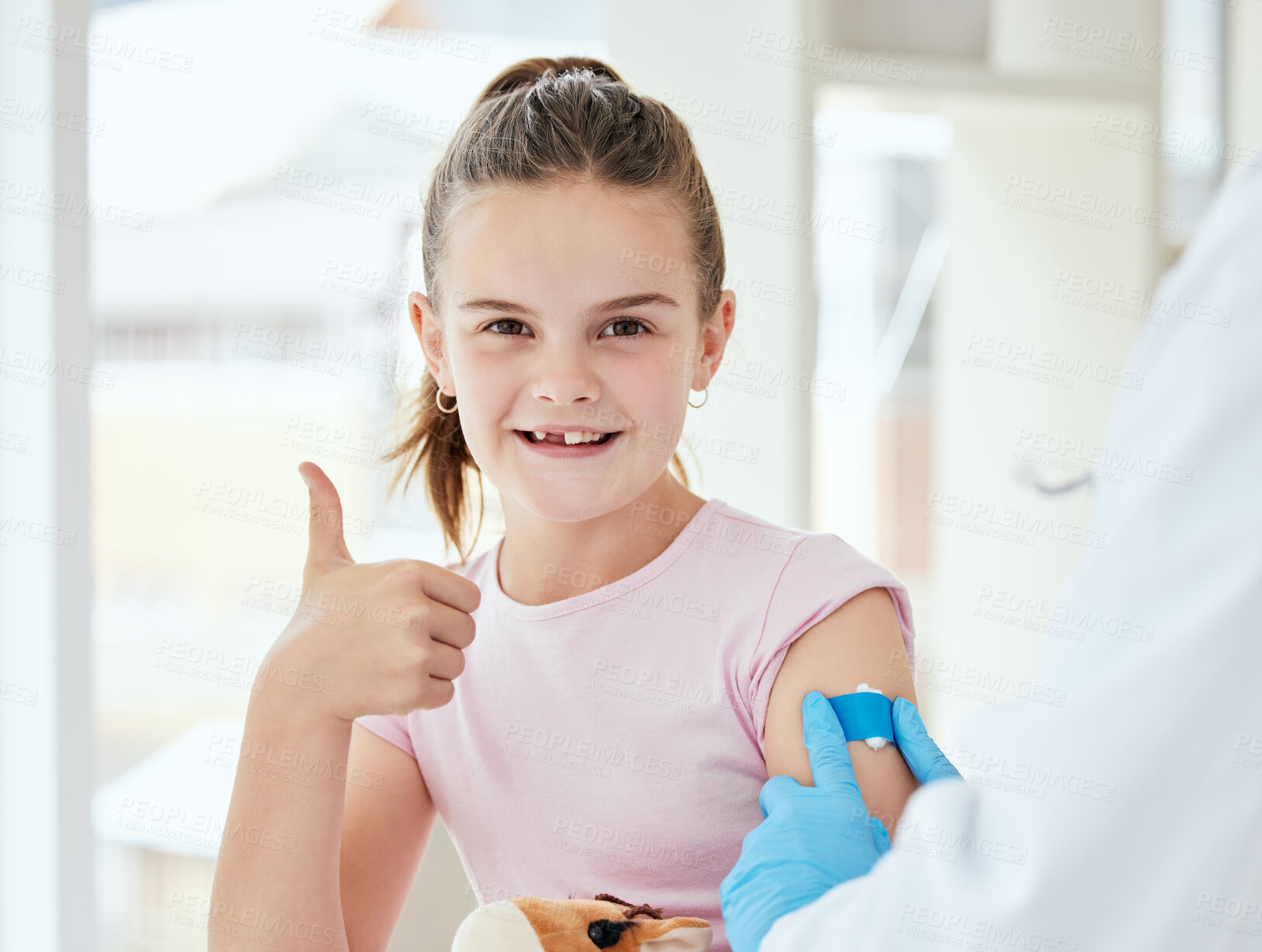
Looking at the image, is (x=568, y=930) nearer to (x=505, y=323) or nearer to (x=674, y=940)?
(x=674, y=940)

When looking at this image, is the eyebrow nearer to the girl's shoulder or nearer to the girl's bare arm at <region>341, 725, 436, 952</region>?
the girl's shoulder

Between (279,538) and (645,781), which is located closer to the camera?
(645,781)

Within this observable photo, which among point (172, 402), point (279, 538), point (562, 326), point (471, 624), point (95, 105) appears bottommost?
point (279, 538)

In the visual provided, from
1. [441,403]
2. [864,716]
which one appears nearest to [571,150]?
[441,403]

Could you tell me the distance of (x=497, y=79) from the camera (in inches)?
47.3

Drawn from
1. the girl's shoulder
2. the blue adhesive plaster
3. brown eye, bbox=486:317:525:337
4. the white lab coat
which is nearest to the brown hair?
brown eye, bbox=486:317:525:337

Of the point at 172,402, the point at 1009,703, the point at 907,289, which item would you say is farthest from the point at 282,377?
the point at 1009,703

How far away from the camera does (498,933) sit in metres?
0.85

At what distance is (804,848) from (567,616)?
0.42 metres

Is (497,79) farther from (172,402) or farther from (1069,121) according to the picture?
(172,402)

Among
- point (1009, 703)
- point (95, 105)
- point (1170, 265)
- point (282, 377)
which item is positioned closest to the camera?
point (1009, 703)

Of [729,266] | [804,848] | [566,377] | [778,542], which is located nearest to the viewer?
[804,848]

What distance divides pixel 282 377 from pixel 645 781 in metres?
5.17

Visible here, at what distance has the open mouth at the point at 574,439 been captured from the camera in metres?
1.05
